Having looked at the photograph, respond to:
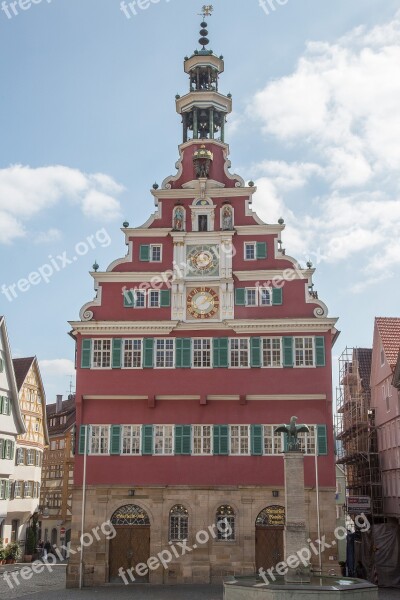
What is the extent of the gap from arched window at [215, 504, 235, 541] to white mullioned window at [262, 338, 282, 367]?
6.12 meters

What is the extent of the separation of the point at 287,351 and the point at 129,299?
721 cm

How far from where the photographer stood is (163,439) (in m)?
32.1

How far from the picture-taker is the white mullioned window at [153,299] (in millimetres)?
33438

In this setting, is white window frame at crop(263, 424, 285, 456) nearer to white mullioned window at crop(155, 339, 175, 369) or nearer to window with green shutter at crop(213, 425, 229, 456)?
window with green shutter at crop(213, 425, 229, 456)

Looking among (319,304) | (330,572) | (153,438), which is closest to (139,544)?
(153,438)

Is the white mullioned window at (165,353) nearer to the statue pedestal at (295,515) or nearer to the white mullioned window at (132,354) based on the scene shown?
the white mullioned window at (132,354)

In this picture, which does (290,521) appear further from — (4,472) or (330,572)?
(4,472)

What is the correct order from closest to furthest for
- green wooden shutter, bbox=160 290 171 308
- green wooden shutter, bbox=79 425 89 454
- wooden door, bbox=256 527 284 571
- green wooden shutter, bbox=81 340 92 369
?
wooden door, bbox=256 527 284 571 → green wooden shutter, bbox=79 425 89 454 → green wooden shutter, bbox=81 340 92 369 → green wooden shutter, bbox=160 290 171 308

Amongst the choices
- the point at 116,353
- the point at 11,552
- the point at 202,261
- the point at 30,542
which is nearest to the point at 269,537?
the point at 116,353

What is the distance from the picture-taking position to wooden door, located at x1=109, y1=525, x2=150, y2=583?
102 ft

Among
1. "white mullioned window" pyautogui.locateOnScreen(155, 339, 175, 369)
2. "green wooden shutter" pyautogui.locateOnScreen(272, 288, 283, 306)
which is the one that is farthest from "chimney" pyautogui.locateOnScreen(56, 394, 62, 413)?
"green wooden shutter" pyautogui.locateOnScreen(272, 288, 283, 306)

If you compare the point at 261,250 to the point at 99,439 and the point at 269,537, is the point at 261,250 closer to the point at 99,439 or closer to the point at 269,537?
the point at 99,439

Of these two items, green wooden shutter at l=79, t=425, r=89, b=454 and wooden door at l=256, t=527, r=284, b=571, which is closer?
wooden door at l=256, t=527, r=284, b=571

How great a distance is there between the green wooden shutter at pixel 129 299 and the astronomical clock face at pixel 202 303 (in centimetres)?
240
